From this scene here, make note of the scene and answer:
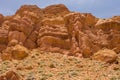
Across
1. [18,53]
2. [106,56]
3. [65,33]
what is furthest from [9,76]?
[65,33]

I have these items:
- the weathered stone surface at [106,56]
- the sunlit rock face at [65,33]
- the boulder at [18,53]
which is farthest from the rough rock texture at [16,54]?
the weathered stone surface at [106,56]

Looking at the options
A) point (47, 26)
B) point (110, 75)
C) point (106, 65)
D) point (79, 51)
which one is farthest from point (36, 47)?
point (110, 75)

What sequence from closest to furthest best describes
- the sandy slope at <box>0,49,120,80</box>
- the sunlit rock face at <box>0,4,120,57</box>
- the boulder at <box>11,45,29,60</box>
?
the sandy slope at <box>0,49,120,80</box>, the boulder at <box>11,45,29,60</box>, the sunlit rock face at <box>0,4,120,57</box>

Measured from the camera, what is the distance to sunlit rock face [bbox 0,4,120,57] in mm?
34656

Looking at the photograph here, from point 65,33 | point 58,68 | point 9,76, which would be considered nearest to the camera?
point 9,76

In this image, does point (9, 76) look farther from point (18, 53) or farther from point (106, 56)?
point (106, 56)

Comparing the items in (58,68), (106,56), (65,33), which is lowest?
(58,68)

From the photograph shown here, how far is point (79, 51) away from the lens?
33438 millimetres

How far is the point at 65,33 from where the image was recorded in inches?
1419

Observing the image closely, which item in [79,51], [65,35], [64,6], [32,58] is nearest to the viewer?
[32,58]

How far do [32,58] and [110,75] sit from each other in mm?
8554

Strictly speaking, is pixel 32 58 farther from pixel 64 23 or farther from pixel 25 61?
pixel 64 23

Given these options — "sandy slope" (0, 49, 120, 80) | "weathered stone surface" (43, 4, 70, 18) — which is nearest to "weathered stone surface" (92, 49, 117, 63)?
"sandy slope" (0, 49, 120, 80)

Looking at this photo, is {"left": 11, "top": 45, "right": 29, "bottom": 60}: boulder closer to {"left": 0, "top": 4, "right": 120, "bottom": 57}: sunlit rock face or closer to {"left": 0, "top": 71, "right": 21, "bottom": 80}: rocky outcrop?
{"left": 0, "top": 4, "right": 120, "bottom": 57}: sunlit rock face
